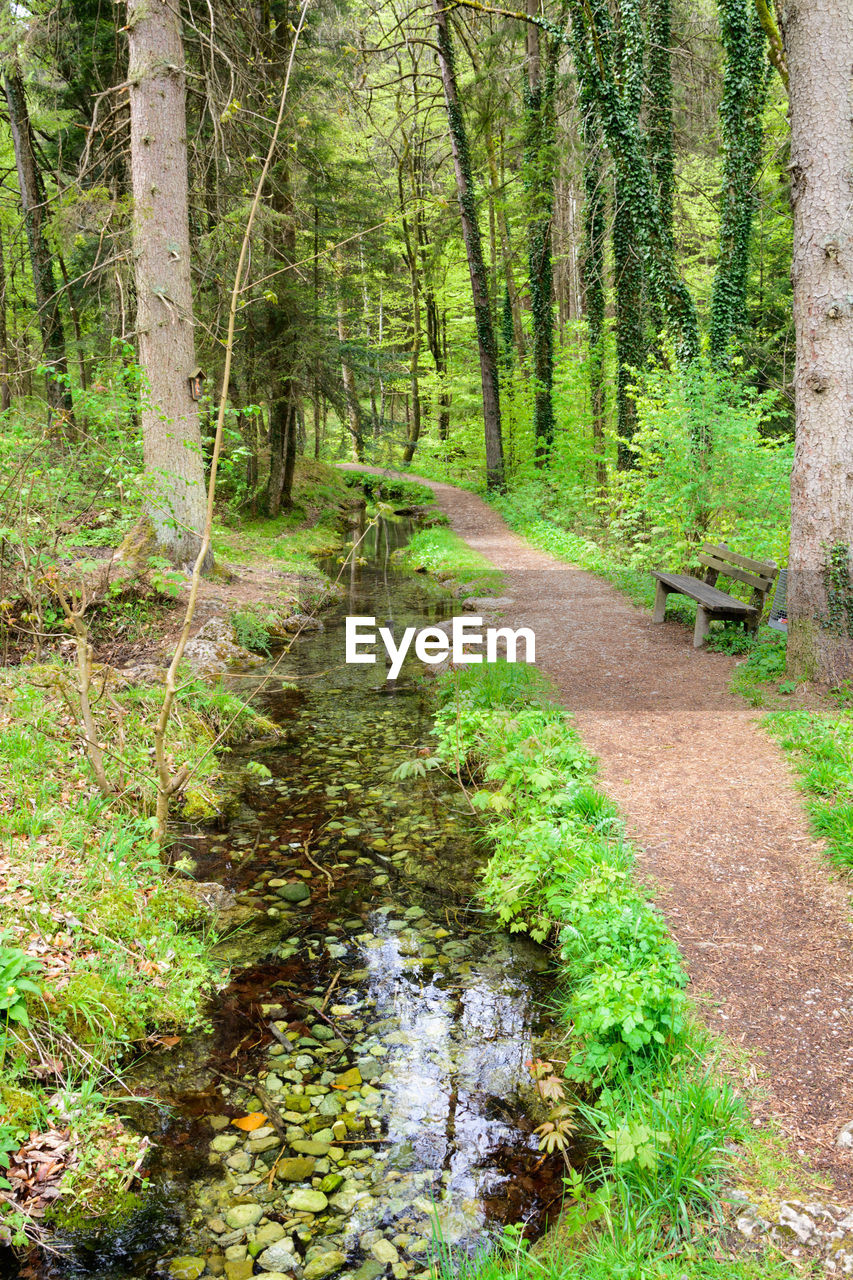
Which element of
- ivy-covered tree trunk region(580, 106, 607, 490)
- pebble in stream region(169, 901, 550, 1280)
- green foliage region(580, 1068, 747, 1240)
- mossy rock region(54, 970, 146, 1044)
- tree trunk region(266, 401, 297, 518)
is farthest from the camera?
tree trunk region(266, 401, 297, 518)

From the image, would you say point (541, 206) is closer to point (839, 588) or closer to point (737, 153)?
point (737, 153)

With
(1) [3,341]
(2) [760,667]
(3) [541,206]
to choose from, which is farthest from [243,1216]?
(3) [541,206]

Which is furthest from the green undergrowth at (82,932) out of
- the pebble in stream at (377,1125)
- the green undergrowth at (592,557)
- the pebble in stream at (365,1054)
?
the green undergrowth at (592,557)

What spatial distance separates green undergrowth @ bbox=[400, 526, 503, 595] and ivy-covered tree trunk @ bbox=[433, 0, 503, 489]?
4910mm

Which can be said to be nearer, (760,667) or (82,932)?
(82,932)

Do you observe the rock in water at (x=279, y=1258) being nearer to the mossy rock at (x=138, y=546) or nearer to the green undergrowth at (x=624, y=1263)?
the green undergrowth at (x=624, y=1263)

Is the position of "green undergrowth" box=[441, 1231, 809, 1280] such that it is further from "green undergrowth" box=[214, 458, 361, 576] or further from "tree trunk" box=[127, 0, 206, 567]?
"green undergrowth" box=[214, 458, 361, 576]

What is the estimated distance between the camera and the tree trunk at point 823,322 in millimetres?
5746

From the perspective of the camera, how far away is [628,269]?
13.8 meters

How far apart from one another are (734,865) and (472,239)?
19.4 metres

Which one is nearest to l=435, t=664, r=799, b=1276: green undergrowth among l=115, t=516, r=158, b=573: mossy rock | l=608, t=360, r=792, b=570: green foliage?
l=115, t=516, r=158, b=573: mossy rock

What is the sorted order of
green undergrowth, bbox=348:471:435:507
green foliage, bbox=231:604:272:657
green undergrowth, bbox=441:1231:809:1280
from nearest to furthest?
green undergrowth, bbox=441:1231:809:1280, green foliage, bbox=231:604:272:657, green undergrowth, bbox=348:471:435:507

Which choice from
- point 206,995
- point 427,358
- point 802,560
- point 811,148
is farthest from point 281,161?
point 427,358

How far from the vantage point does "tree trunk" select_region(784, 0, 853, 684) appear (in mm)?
5746
